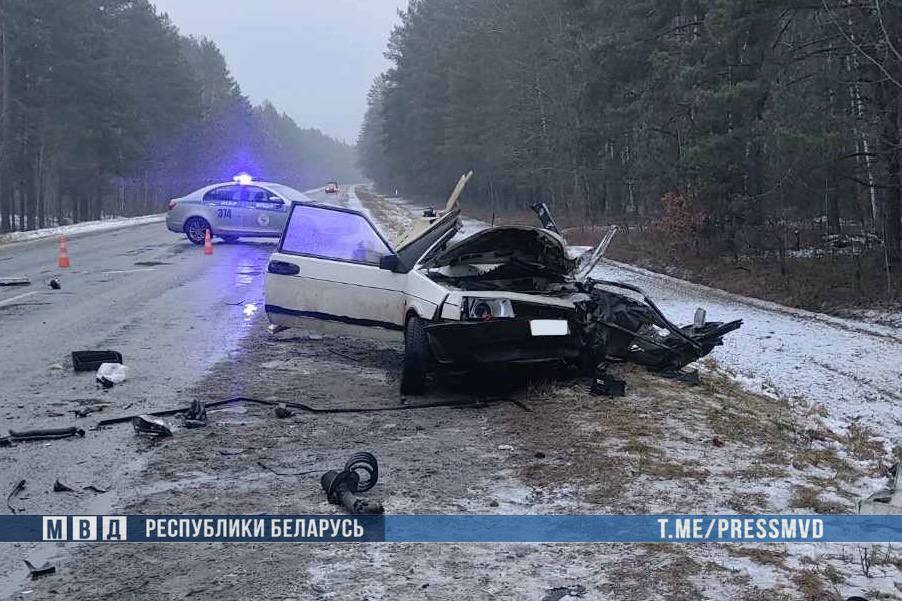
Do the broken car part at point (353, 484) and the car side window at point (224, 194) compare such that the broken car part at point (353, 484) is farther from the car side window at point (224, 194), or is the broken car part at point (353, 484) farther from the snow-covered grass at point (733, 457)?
the car side window at point (224, 194)

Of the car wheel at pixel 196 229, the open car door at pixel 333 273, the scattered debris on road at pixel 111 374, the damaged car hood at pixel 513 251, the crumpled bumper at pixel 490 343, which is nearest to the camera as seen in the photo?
the crumpled bumper at pixel 490 343

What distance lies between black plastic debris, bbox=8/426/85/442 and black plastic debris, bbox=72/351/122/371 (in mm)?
2152

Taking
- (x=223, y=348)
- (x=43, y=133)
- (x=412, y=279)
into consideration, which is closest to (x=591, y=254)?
(x=412, y=279)

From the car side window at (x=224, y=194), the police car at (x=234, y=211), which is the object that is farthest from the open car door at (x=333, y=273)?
the car side window at (x=224, y=194)

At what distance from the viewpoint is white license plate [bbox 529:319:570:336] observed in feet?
22.6

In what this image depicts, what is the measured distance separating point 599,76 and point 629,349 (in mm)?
18552

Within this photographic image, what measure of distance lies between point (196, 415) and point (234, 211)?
17722 millimetres

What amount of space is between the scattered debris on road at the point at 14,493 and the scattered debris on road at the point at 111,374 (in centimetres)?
248

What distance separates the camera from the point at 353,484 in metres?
4.79

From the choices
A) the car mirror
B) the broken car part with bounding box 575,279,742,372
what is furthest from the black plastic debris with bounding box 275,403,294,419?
the broken car part with bounding box 575,279,742,372

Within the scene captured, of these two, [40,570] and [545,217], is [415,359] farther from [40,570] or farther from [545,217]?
[40,570]

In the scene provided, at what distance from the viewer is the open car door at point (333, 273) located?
26.1 ft

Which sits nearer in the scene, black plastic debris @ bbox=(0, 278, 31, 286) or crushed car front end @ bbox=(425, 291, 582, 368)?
crushed car front end @ bbox=(425, 291, 582, 368)

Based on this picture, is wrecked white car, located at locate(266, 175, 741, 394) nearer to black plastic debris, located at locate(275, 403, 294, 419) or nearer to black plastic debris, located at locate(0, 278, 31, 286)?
black plastic debris, located at locate(275, 403, 294, 419)
